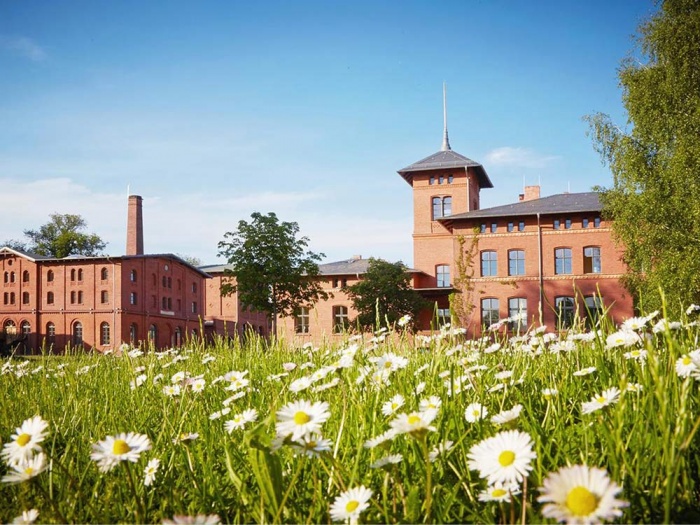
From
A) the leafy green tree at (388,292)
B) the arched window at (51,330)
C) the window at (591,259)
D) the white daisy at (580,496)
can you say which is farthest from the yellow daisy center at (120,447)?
the arched window at (51,330)

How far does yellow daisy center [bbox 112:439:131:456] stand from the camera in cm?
157

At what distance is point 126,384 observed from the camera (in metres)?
5.66

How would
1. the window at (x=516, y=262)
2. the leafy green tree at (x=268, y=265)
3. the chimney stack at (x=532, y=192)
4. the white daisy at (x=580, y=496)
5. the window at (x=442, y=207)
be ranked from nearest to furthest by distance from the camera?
1. the white daisy at (x=580, y=496)
2. the leafy green tree at (x=268, y=265)
3. the window at (x=516, y=262)
4. the window at (x=442, y=207)
5. the chimney stack at (x=532, y=192)

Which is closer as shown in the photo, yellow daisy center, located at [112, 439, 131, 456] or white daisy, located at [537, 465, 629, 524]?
white daisy, located at [537, 465, 629, 524]

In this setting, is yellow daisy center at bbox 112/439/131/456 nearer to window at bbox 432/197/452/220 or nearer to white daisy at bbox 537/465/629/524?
white daisy at bbox 537/465/629/524

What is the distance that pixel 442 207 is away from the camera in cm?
4712

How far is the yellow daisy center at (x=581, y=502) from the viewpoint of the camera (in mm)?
986

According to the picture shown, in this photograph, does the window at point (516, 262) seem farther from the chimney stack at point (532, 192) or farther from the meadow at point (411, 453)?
the meadow at point (411, 453)

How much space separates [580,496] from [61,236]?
74.6 m

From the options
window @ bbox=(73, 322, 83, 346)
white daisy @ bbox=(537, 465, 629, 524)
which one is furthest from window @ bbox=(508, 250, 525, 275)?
white daisy @ bbox=(537, 465, 629, 524)

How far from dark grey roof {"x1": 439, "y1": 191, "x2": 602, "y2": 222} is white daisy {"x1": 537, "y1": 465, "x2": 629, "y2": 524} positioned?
41.0 m

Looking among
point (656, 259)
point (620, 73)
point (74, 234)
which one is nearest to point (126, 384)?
point (656, 259)

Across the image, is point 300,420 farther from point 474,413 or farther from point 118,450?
point 474,413

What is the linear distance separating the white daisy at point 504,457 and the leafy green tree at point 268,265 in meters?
30.0
